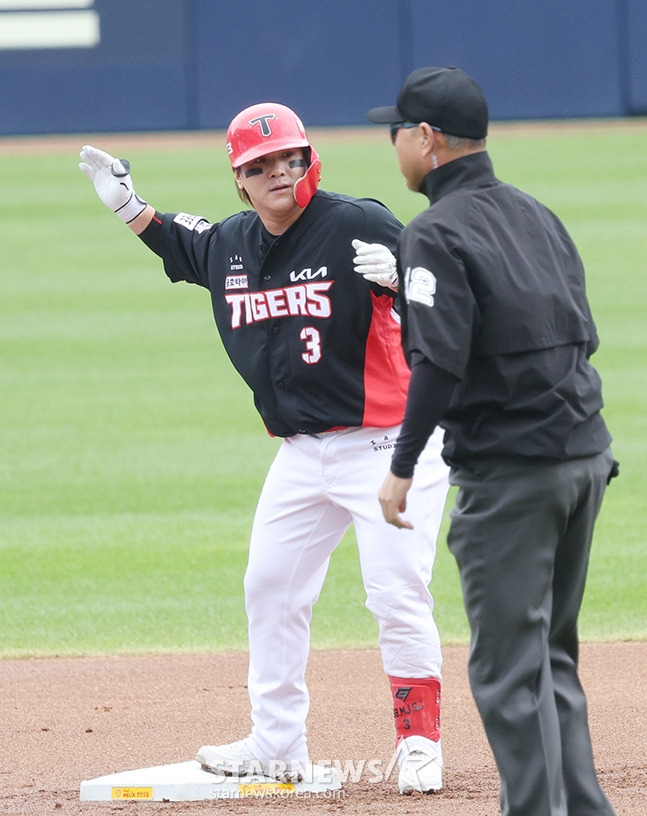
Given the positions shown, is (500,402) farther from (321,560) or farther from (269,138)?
(269,138)

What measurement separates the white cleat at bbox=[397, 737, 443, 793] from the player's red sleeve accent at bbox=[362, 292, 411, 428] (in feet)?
3.17

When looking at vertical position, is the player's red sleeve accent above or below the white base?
above

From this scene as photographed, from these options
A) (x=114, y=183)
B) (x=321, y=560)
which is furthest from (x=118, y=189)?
(x=321, y=560)

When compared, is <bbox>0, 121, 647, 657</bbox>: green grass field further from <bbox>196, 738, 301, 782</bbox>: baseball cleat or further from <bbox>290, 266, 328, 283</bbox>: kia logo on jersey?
<bbox>290, 266, 328, 283</bbox>: kia logo on jersey

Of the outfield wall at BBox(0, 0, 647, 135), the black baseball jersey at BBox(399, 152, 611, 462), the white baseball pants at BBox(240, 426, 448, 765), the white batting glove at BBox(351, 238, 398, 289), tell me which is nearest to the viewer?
the black baseball jersey at BBox(399, 152, 611, 462)

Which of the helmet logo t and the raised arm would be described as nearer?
the helmet logo t

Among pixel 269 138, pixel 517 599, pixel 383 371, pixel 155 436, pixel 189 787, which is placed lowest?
pixel 155 436

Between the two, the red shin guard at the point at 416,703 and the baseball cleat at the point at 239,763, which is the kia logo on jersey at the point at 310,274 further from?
the baseball cleat at the point at 239,763

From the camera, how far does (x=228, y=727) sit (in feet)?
16.0

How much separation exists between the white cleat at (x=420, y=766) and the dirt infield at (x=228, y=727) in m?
0.04

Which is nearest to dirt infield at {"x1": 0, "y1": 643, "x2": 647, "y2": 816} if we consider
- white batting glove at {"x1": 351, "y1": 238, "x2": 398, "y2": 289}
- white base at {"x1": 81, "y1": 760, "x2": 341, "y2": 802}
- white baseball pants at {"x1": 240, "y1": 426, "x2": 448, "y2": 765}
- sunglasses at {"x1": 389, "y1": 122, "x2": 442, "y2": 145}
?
white base at {"x1": 81, "y1": 760, "x2": 341, "y2": 802}

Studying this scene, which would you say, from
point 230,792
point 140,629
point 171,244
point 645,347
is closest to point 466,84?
point 171,244

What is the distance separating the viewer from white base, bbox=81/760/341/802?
413cm

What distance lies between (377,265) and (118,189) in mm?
1146
